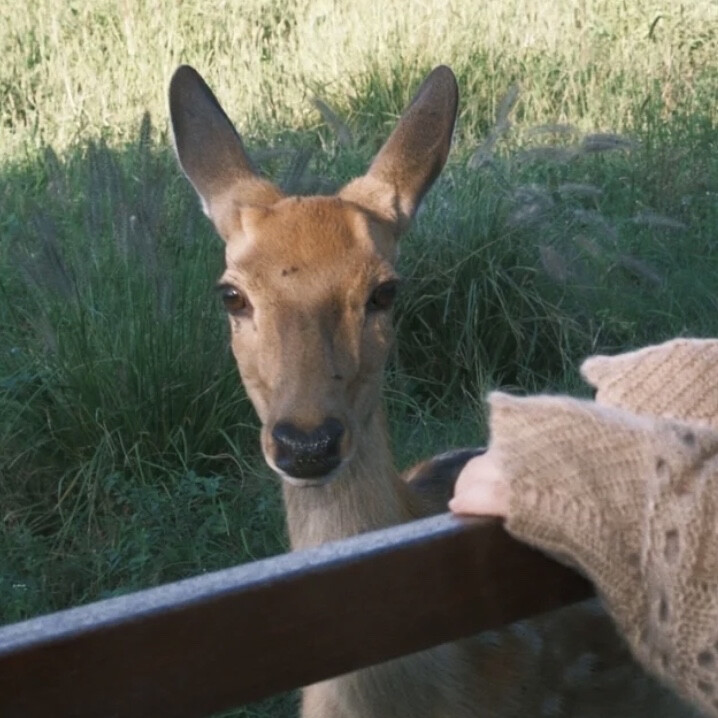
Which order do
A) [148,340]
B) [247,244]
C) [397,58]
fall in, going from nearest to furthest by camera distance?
1. [247,244]
2. [148,340]
3. [397,58]

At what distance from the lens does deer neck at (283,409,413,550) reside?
3.12m

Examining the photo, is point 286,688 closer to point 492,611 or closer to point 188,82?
point 492,611

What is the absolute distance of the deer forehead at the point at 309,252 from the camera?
10.9 feet

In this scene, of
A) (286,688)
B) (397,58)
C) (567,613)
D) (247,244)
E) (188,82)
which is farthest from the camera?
(397,58)

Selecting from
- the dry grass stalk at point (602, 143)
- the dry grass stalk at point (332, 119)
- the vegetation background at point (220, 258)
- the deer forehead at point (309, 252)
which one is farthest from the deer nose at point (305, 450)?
the dry grass stalk at point (602, 143)

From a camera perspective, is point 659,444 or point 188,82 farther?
point 188,82

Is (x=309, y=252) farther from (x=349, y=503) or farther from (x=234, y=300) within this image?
(x=349, y=503)

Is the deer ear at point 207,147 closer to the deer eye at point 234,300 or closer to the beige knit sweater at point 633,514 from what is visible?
the deer eye at point 234,300

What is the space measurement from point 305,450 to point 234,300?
59 centimetres

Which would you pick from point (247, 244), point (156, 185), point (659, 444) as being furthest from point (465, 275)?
point (659, 444)

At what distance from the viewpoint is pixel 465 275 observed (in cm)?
620

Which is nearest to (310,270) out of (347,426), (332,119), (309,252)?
(309,252)

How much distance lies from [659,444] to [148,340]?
11.7 ft

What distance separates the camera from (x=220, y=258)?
5.53 m
